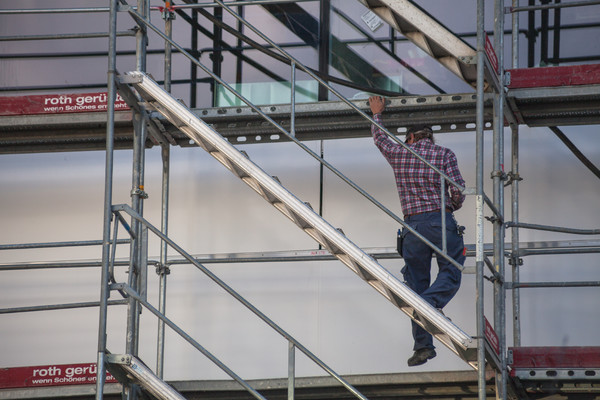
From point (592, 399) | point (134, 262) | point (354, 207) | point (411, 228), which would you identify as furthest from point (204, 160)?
point (592, 399)

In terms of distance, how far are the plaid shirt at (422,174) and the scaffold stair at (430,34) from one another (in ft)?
1.70

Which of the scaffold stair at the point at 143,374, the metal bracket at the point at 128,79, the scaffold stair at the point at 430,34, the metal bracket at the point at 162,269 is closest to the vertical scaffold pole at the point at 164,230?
the metal bracket at the point at 162,269

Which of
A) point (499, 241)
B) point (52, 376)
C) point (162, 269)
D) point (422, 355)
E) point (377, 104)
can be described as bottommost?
point (52, 376)

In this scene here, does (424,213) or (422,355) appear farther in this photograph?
(424,213)

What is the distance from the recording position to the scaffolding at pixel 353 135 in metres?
6.32

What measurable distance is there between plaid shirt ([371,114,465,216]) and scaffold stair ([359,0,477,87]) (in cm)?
52

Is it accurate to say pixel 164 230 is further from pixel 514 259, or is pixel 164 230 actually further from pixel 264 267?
pixel 514 259

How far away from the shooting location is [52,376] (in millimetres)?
7250

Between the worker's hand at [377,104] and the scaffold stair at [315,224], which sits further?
the worker's hand at [377,104]

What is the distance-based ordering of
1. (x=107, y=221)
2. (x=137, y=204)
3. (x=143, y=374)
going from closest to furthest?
(x=143, y=374) < (x=107, y=221) < (x=137, y=204)

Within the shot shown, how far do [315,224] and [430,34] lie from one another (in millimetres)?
1387

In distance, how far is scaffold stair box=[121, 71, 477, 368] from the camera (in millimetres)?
6195

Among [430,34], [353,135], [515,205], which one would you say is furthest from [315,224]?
[515,205]

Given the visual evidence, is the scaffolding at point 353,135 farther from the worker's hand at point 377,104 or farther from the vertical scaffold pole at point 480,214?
the worker's hand at point 377,104
